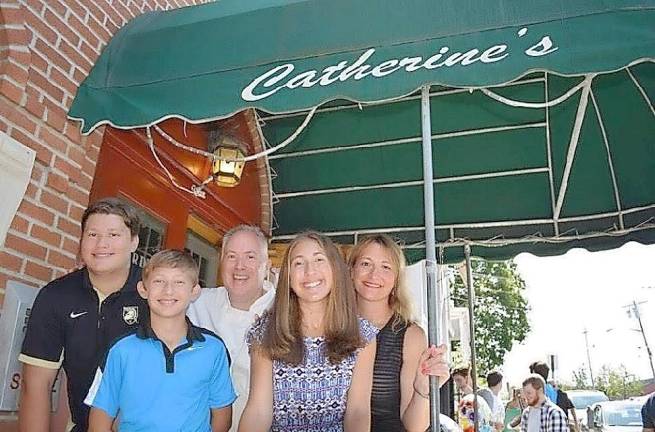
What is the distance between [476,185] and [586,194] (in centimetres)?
80

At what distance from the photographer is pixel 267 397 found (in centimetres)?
209

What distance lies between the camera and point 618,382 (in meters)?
44.4

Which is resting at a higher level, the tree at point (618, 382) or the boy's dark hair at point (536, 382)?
the tree at point (618, 382)

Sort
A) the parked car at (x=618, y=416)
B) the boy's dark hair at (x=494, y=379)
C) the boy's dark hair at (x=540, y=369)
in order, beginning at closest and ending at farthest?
the boy's dark hair at (x=540, y=369), the boy's dark hair at (x=494, y=379), the parked car at (x=618, y=416)

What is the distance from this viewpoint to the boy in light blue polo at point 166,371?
6.48ft

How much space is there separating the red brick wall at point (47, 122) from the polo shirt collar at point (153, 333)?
81cm

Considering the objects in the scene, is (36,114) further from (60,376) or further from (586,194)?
(586,194)

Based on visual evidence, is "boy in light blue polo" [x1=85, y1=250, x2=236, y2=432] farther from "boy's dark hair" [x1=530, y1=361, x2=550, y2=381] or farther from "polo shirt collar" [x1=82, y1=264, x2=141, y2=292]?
"boy's dark hair" [x1=530, y1=361, x2=550, y2=381]

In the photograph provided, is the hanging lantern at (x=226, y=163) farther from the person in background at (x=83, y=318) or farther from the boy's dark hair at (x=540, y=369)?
the boy's dark hair at (x=540, y=369)

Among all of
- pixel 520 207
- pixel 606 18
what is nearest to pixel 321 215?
pixel 520 207

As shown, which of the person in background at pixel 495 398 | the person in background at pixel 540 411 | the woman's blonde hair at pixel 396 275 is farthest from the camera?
the person in background at pixel 495 398

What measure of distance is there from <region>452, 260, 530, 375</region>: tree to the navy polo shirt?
2081cm

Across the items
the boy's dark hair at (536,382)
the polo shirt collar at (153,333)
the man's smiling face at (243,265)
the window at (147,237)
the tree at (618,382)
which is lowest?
the polo shirt collar at (153,333)

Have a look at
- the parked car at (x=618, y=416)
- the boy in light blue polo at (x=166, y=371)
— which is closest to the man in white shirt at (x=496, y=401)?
the parked car at (x=618, y=416)
